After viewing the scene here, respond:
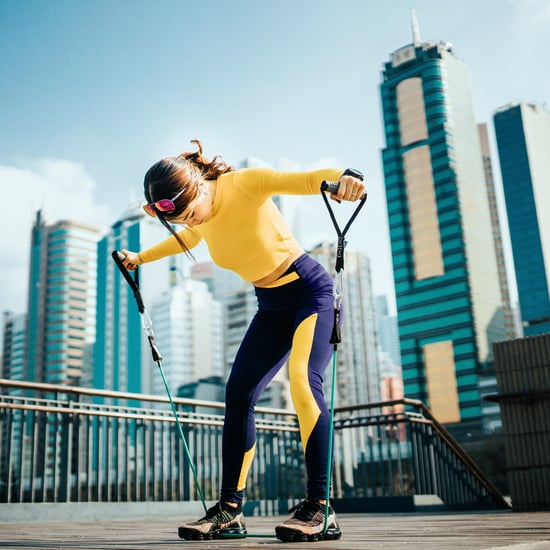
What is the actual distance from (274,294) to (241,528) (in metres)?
1.13

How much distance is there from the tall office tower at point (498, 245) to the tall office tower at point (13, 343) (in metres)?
92.8

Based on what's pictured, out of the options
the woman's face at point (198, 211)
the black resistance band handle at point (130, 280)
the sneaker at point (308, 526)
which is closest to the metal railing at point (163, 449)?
the black resistance band handle at point (130, 280)

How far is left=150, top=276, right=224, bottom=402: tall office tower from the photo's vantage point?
12069cm

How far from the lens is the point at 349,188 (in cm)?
271

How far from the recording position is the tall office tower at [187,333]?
396ft

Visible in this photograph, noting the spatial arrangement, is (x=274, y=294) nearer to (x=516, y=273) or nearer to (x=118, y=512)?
(x=118, y=512)

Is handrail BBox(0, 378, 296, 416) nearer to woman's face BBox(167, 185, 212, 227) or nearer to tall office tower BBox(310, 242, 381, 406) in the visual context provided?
woman's face BBox(167, 185, 212, 227)

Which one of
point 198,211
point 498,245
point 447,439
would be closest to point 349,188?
point 198,211

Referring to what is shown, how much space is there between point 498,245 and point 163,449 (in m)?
120

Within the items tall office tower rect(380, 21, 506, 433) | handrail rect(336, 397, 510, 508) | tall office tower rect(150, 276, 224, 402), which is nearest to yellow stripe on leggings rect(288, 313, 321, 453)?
handrail rect(336, 397, 510, 508)

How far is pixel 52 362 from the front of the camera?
121125 mm

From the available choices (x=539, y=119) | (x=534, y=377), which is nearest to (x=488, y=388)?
(x=539, y=119)

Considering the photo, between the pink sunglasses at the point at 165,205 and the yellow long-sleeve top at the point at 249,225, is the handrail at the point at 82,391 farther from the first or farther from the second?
the pink sunglasses at the point at 165,205

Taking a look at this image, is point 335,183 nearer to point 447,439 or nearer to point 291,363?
point 291,363
